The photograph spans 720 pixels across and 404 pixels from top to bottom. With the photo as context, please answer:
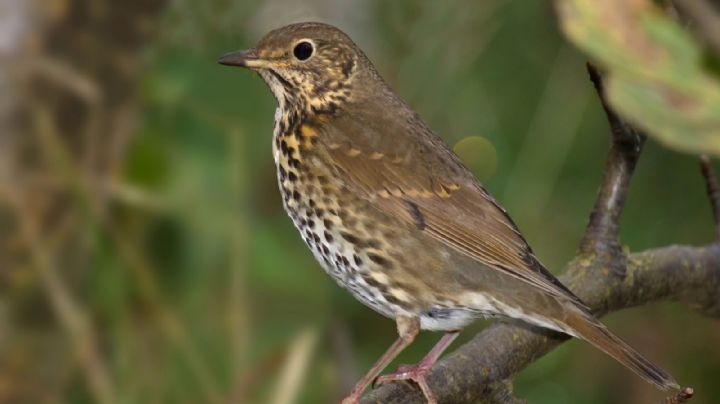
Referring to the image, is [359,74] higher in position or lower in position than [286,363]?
higher

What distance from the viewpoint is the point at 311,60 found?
2.61m

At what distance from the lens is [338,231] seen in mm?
2385

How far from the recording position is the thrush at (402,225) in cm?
239

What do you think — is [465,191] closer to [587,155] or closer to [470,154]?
[470,154]

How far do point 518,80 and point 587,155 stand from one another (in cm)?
44

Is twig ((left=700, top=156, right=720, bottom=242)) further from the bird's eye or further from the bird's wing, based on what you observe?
the bird's eye

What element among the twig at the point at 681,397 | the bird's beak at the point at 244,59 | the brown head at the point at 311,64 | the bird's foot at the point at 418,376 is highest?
the brown head at the point at 311,64

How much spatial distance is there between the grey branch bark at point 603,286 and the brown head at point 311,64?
0.61 meters

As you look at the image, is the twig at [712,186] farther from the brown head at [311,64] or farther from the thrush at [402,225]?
the brown head at [311,64]

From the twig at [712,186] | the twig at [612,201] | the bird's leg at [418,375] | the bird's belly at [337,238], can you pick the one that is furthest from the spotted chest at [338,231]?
the twig at [712,186]

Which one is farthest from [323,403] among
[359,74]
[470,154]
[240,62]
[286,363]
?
[240,62]

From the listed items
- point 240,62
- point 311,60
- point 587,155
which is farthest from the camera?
point 587,155

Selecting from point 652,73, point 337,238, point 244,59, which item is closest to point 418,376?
point 337,238

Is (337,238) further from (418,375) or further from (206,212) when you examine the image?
(206,212)
